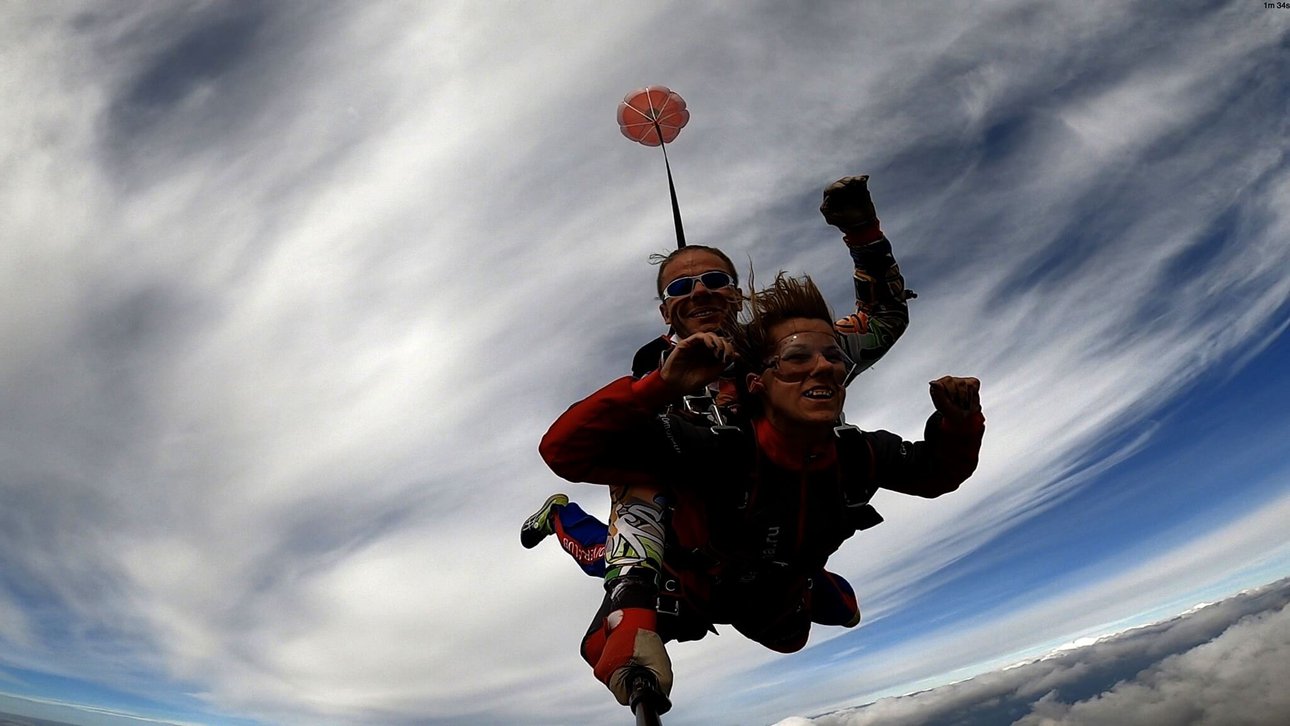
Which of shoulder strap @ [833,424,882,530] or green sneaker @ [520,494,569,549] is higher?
green sneaker @ [520,494,569,549]

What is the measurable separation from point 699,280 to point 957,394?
1745 mm

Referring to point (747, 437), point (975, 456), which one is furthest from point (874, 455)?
point (747, 437)

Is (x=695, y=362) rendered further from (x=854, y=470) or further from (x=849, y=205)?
(x=849, y=205)

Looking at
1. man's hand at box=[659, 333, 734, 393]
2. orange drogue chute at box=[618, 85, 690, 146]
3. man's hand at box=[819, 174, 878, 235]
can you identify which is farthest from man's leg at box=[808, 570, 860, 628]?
orange drogue chute at box=[618, 85, 690, 146]

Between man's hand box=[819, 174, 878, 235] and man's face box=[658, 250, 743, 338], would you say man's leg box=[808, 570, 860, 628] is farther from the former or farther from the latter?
man's hand box=[819, 174, 878, 235]

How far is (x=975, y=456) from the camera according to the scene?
3.93 m

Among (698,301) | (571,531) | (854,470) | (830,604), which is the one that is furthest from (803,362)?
(571,531)

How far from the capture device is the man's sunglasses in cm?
465

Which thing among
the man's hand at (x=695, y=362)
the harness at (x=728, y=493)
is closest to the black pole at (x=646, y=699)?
the harness at (x=728, y=493)

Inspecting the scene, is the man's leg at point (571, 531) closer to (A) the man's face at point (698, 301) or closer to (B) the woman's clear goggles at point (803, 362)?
(A) the man's face at point (698, 301)

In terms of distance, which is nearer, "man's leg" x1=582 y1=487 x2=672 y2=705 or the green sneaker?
"man's leg" x1=582 y1=487 x2=672 y2=705

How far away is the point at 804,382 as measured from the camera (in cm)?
358

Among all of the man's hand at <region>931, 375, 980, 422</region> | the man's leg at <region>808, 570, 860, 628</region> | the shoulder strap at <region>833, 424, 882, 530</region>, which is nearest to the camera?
the man's hand at <region>931, 375, 980, 422</region>

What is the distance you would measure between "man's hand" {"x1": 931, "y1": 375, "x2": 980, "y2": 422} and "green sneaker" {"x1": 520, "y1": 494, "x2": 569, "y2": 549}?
3.97 m
